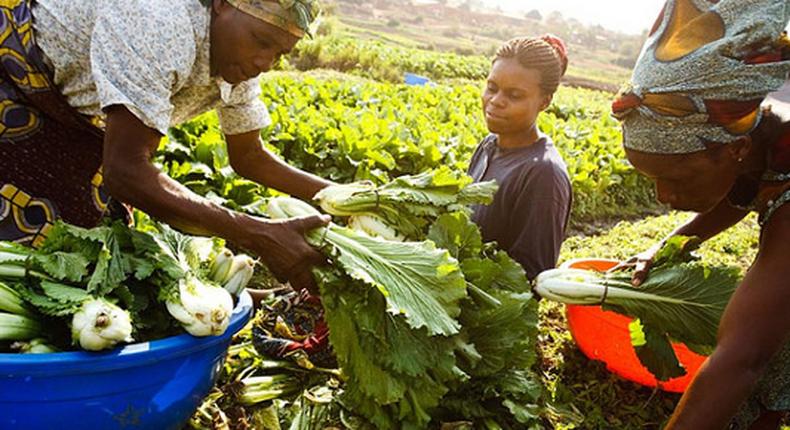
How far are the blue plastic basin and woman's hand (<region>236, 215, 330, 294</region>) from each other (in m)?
0.32

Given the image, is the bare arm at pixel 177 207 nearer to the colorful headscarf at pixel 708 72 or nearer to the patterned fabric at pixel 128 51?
the patterned fabric at pixel 128 51

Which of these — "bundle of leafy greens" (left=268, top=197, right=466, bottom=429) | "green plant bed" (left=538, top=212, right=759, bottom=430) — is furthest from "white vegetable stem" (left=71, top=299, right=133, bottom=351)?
"green plant bed" (left=538, top=212, right=759, bottom=430)

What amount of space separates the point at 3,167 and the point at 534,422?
2.45 meters

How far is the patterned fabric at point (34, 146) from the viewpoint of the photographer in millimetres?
2396

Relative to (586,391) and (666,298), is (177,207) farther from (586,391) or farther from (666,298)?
(586,391)

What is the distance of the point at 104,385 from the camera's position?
1.92m

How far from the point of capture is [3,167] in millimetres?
2525

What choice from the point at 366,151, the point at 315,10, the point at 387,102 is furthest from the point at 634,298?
the point at 387,102

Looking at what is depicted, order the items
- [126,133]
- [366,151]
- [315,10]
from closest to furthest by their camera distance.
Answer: [126,133]
[315,10]
[366,151]

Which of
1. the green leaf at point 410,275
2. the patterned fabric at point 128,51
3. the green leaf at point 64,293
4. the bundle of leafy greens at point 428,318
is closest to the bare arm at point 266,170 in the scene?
the bundle of leafy greens at point 428,318

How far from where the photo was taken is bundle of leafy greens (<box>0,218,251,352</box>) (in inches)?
74.7

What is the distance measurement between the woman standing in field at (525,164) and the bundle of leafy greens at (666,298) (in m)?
0.39

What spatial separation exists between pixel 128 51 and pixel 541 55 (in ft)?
7.19

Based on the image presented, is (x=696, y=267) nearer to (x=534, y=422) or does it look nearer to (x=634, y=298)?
(x=634, y=298)
